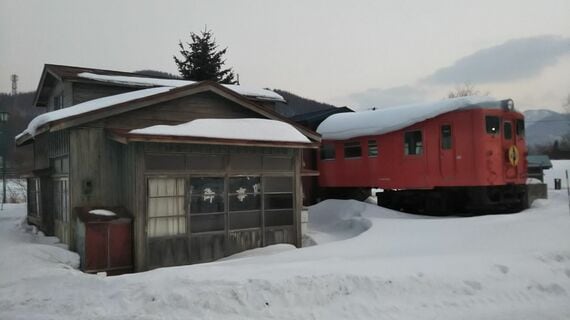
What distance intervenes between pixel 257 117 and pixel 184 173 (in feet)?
9.76

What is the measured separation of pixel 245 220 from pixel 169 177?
2.16 metres

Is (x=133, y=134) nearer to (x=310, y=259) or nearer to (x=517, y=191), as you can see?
(x=310, y=259)

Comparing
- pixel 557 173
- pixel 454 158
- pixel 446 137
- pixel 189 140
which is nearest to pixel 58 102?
pixel 189 140

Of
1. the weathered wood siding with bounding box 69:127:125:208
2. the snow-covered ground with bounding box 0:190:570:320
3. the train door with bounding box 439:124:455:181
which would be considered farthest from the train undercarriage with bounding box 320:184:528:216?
the weathered wood siding with bounding box 69:127:125:208

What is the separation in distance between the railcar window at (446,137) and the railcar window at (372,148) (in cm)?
236

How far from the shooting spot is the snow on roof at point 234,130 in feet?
33.9

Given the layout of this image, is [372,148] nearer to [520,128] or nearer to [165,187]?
[520,128]

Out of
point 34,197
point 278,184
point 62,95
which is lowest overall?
point 34,197

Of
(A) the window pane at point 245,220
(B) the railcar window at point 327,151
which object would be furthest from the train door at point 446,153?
(A) the window pane at point 245,220

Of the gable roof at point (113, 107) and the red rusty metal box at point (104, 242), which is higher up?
the gable roof at point (113, 107)

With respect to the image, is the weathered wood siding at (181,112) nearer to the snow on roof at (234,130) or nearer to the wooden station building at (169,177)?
the wooden station building at (169,177)

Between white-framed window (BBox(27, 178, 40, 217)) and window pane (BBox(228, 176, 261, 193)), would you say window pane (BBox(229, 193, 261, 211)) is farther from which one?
white-framed window (BBox(27, 178, 40, 217))

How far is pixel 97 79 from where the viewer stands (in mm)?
13359

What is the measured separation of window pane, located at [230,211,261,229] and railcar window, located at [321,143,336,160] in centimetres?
717
